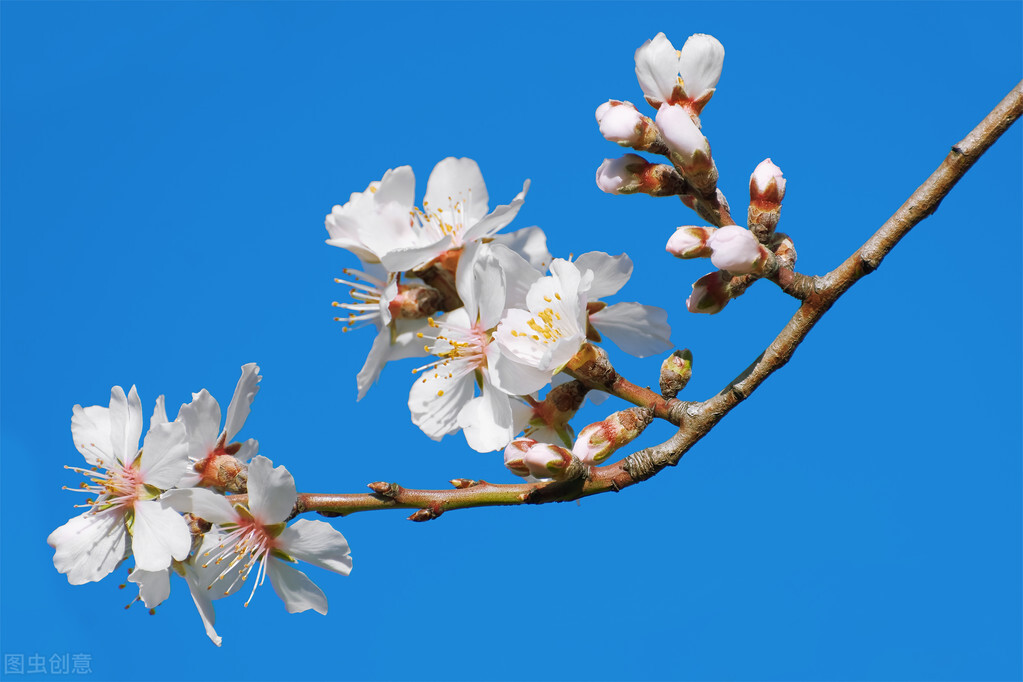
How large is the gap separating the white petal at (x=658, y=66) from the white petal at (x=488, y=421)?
50 cm

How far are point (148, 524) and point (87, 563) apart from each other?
0.41 ft

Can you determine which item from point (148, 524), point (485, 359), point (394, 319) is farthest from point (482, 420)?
point (148, 524)

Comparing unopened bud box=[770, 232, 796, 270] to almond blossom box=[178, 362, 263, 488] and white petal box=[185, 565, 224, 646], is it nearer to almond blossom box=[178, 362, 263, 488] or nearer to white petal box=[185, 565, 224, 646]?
almond blossom box=[178, 362, 263, 488]

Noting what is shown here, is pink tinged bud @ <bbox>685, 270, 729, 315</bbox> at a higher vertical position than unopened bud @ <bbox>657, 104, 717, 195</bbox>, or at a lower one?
lower

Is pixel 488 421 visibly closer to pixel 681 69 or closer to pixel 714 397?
pixel 714 397

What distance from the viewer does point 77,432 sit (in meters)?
1.41

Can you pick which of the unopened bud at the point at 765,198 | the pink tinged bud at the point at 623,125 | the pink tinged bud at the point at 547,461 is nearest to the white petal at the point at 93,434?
the pink tinged bud at the point at 547,461

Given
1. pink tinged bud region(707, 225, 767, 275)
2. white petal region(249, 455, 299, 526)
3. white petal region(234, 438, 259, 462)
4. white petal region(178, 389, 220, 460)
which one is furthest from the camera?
white petal region(234, 438, 259, 462)

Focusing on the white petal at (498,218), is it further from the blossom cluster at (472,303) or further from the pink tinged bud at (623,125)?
the pink tinged bud at (623,125)

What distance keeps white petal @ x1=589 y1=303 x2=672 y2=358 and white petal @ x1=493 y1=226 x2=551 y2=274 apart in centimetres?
12

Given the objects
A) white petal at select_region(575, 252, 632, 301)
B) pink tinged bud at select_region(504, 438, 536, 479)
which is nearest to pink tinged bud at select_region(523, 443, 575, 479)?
pink tinged bud at select_region(504, 438, 536, 479)

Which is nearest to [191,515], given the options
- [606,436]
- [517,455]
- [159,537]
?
[159,537]

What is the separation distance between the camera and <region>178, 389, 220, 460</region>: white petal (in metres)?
1.32

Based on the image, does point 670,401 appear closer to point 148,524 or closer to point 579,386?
point 579,386
